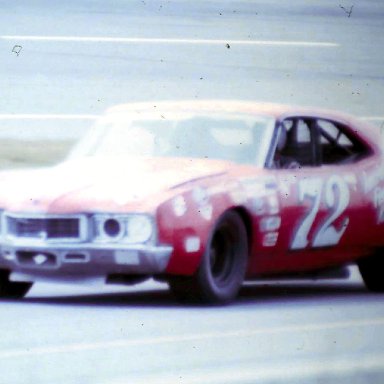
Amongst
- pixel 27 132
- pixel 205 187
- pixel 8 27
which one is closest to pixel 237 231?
pixel 205 187

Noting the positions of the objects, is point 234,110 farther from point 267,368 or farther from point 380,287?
point 267,368

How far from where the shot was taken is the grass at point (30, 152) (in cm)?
1331

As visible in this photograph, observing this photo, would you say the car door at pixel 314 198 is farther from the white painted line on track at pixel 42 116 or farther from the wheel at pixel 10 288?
the white painted line on track at pixel 42 116

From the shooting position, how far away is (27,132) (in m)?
13.3

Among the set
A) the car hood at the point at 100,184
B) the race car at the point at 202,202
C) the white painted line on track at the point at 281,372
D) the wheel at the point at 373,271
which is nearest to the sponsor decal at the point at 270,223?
the race car at the point at 202,202

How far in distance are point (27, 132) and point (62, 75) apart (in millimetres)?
826

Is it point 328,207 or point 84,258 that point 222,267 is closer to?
point 84,258

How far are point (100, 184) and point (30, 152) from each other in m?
3.65

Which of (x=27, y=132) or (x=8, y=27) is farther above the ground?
(x=8, y=27)

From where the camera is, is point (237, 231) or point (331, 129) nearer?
point (237, 231)

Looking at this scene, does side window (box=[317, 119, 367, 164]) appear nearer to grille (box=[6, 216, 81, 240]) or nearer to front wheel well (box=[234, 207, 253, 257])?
front wheel well (box=[234, 207, 253, 257])

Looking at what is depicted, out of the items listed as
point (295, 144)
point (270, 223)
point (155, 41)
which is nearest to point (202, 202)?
point (270, 223)

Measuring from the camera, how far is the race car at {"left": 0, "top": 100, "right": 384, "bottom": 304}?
10.1m

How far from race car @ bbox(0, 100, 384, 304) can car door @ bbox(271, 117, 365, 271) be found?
0.03 feet
